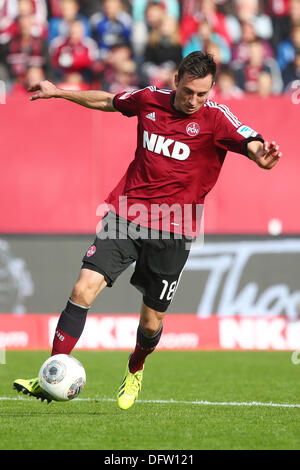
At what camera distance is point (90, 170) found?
537 inches

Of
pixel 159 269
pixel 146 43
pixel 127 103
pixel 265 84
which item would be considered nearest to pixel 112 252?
pixel 159 269

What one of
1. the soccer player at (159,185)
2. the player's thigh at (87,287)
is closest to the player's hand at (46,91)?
the soccer player at (159,185)

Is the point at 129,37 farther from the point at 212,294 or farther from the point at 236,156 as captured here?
Result: the point at 212,294

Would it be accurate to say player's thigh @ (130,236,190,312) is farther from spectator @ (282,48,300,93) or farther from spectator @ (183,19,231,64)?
spectator @ (183,19,231,64)

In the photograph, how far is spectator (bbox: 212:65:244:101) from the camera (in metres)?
14.4

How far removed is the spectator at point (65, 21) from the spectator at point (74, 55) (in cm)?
32

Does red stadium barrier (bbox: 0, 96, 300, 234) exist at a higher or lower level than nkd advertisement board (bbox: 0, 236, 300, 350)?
higher

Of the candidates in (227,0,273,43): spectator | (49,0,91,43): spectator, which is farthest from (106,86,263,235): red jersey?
(227,0,273,43): spectator

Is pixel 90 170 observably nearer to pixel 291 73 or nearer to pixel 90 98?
pixel 291 73

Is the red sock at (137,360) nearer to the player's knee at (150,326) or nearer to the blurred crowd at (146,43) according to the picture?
the player's knee at (150,326)

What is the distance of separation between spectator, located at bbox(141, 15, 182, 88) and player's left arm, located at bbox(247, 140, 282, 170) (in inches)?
319

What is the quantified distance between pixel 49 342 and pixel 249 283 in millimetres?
3235

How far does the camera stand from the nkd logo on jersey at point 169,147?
273 inches

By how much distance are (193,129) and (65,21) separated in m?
9.28
